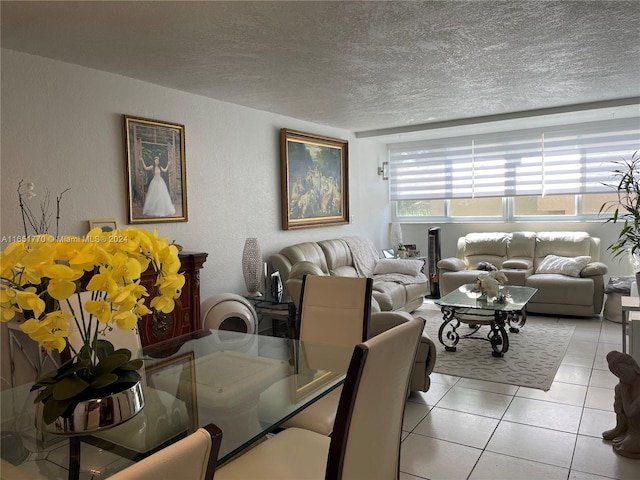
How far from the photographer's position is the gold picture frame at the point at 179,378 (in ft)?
5.80

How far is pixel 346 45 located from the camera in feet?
10.1

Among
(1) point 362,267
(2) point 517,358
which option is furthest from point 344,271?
(2) point 517,358

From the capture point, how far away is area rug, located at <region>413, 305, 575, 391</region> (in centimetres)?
381

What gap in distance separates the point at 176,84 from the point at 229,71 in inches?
23.5

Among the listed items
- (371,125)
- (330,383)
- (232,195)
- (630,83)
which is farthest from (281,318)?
(630,83)

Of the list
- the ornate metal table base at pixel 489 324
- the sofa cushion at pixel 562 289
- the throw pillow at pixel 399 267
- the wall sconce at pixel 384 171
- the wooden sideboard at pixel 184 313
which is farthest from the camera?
the wall sconce at pixel 384 171

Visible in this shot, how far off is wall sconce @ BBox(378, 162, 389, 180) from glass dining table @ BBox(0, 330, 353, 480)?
5.38 meters

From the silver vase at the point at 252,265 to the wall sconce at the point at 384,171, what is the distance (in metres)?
3.55

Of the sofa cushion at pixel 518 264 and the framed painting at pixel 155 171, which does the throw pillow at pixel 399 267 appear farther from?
the framed painting at pixel 155 171

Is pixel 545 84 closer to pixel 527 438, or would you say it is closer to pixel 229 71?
pixel 229 71

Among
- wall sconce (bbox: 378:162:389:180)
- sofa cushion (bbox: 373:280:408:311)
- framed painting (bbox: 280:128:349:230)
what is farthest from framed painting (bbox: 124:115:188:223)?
wall sconce (bbox: 378:162:389:180)

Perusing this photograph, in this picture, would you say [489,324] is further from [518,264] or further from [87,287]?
[87,287]

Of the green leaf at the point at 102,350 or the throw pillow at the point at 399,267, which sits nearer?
the green leaf at the point at 102,350

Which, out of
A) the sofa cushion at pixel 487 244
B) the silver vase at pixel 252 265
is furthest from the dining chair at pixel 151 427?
the sofa cushion at pixel 487 244
